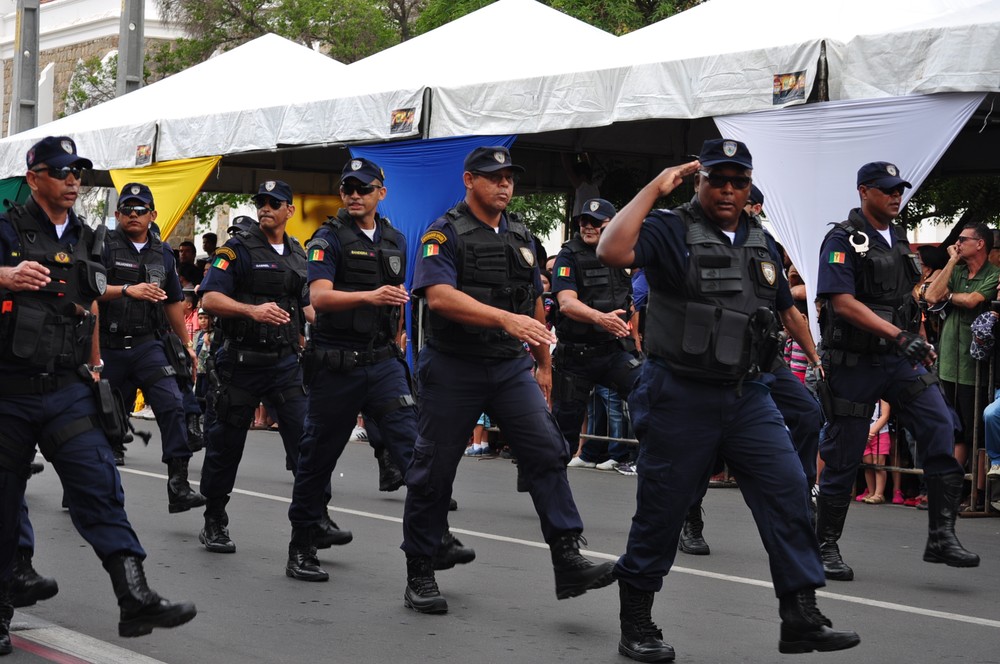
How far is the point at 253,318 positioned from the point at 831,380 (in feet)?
10.6

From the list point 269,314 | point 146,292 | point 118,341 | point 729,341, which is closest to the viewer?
point 729,341

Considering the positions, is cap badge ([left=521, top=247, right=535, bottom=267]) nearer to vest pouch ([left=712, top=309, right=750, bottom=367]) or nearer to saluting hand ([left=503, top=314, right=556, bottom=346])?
saluting hand ([left=503, top=314, right=556, bottom=346])

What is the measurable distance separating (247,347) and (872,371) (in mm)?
3563

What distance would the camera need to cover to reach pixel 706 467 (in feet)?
18.0

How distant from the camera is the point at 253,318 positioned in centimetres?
813

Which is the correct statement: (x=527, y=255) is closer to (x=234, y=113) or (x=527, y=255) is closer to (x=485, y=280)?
(x=485, y=280)

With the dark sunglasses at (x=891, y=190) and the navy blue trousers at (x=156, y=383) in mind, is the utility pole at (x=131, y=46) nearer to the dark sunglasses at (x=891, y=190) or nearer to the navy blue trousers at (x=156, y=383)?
the navy blue trousers at (x=156, y=383)

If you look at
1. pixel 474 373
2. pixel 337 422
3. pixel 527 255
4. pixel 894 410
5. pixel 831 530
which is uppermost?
pixel 527 255

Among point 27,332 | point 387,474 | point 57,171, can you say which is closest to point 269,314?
point 387,474

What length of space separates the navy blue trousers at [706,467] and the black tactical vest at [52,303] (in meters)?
2.26

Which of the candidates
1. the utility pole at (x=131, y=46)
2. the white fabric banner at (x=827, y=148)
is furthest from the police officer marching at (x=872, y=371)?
the utility pole at (x=131, y=46)

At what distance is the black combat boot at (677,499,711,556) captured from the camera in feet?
27.6

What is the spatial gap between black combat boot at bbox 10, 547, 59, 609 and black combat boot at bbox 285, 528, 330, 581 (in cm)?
142

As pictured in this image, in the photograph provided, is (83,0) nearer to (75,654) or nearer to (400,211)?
(400,211)
